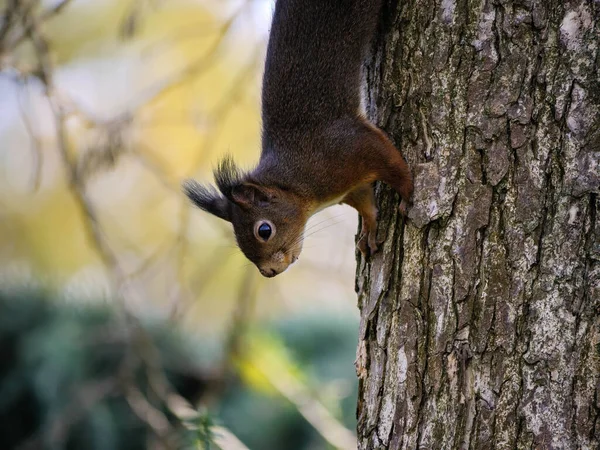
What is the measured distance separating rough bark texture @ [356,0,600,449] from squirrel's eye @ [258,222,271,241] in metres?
0.55

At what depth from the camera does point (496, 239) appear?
4.89ft

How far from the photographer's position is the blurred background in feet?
8.17

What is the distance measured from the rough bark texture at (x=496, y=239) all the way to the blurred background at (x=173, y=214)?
0.72m

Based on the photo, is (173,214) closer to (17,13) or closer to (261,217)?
(17,13)

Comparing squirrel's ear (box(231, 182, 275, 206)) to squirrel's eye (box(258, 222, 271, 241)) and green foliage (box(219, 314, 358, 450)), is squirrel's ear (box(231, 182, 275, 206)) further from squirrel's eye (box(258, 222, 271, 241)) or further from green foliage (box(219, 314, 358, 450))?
green foliage (box(219, 314, 358, 450))

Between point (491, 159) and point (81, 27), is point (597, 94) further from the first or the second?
point (81, 27)

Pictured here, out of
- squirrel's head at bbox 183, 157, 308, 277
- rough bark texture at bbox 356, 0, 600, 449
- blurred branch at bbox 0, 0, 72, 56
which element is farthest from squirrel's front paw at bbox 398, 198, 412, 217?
blurred branch at bbox 0, 0, 72, 56

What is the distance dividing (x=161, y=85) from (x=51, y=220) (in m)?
3.13

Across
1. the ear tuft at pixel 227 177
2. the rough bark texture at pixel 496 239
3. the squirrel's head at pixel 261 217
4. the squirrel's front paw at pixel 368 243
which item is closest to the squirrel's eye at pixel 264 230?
the squirrel's head at pixel 261 217

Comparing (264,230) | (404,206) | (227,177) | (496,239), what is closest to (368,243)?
(404,206)

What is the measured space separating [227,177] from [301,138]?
10.0 inches

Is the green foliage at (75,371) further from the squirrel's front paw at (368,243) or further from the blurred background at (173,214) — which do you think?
the squirrel's front paw at (368,243)

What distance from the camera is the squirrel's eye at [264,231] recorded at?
213cm

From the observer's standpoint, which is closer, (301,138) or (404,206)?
(404,206)
